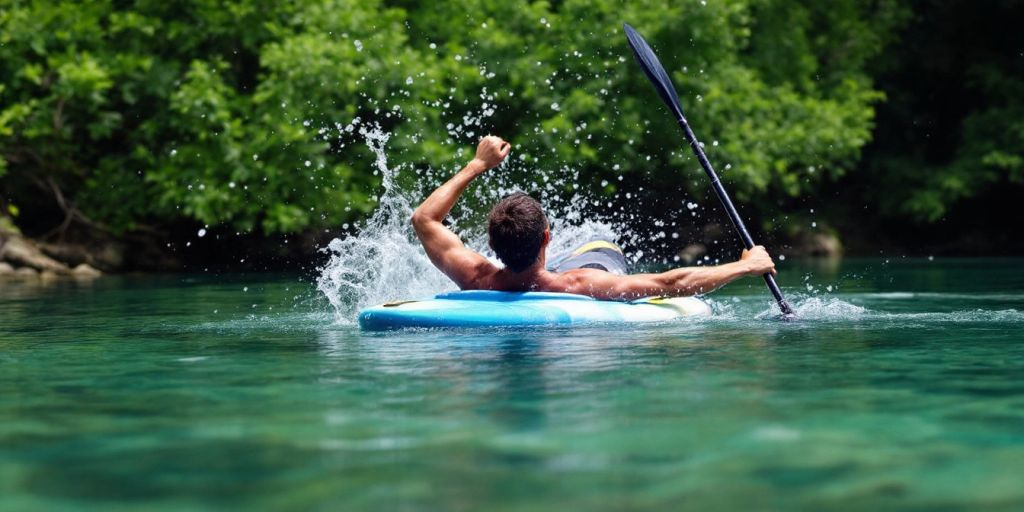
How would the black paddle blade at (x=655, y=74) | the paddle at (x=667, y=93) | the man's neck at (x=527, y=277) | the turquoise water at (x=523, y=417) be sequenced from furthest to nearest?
the black paddle blade at (x=655, y=74), the paddle at (x=667, y=93), the man's neck at (x=527, y=277), the turquoise water at (x=523, y=417)

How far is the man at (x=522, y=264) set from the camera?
7.01 meters

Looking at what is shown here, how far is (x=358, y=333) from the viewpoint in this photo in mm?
7230

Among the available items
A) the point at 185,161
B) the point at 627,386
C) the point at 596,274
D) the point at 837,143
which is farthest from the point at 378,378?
the point at 837,143

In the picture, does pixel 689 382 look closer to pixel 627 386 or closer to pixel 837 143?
pixel 627 386

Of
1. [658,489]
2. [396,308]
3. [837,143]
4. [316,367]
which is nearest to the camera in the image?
[658,489]

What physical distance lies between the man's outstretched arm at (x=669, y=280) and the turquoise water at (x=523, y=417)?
0.73ft

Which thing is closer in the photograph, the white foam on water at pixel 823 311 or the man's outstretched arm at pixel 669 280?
the man's outstretched arm at pixel 669 280

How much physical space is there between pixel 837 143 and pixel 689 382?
683 inches

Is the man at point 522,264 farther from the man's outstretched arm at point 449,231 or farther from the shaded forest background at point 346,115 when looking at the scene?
the shaded forest background at point 346,115

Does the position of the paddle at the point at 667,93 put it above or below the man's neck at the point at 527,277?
above

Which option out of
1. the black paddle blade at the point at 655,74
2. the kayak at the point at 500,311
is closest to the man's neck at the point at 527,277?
the kayak at the point at 500,311

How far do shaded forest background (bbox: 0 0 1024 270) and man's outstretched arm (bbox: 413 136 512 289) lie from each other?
9.03m

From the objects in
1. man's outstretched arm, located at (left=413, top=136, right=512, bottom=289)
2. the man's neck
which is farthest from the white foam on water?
man's outstretched arm, located at (left=413, top=136, right=512, bottom=289)

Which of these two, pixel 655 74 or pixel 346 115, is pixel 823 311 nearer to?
pixel 655 74
